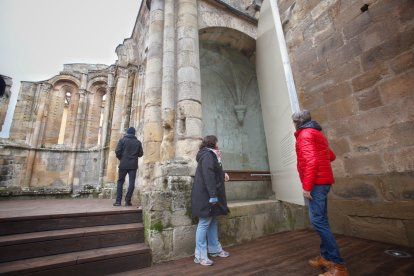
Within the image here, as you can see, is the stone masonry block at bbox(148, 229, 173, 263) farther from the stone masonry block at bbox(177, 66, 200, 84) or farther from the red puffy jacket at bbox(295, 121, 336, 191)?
the stone masonry block at bbox(177, 66, 200, 84)

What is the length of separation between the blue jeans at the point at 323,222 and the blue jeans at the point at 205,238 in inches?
49.3

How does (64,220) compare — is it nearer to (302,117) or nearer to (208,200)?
(208,200)

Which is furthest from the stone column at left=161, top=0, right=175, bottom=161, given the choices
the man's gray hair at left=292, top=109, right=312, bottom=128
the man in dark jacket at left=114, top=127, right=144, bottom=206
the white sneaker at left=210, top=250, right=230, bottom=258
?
the man's gray hair at left=292, top=109, right=312, bottom=128

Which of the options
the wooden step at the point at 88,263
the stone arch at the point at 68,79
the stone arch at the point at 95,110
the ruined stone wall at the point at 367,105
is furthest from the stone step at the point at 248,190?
the stone arch at the point at 68,79

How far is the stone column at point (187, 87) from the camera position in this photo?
347 centimetres

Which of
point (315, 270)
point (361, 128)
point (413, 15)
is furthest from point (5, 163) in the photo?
point (413, 15)

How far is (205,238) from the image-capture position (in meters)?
2.59

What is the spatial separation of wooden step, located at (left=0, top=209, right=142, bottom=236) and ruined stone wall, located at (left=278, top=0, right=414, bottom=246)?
3680 mm

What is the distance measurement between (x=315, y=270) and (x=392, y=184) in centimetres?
194

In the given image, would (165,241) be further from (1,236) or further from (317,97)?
(317,97)

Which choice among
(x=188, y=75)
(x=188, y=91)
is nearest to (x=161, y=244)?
(x=188, y=91)

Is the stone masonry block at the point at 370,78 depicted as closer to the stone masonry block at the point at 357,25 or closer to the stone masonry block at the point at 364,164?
the stone masonry block at the point at 357,25

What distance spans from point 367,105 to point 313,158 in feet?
6.97

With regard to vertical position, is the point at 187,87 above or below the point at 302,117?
above
